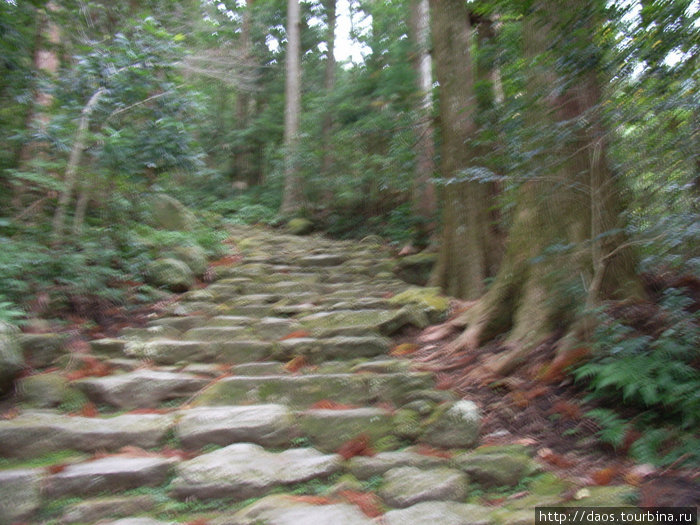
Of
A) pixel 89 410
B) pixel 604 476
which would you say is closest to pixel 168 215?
pixel 89 410

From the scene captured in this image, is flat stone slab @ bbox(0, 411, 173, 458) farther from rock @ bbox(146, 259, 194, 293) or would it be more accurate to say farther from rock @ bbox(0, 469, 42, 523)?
rock @ bbox(146, 259, 194, 293)

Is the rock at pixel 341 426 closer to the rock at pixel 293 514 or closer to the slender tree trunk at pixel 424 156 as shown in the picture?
the rock at pixel 293 514

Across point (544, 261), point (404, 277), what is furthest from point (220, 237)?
point (544, 261)

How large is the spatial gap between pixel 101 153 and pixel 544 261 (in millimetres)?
5873

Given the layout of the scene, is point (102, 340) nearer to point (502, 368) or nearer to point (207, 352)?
point (207, 352)

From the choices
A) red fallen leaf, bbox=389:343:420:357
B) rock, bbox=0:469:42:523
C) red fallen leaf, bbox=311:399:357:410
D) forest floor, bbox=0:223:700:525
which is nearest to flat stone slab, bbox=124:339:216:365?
forest floor, bbox=0:223:700:525

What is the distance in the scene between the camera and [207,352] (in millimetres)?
5148

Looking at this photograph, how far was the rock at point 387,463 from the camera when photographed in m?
3.07

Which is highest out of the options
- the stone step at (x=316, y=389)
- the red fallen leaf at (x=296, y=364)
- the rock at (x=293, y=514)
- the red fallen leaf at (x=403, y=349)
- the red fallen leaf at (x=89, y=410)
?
the red fallen leaf at (x=403, y=349)

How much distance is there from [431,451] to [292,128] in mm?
13401

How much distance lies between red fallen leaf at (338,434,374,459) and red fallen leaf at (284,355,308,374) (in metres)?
1.37

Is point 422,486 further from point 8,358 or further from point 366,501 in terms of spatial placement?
point 8,358

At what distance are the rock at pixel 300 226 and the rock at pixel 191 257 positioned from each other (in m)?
4.56

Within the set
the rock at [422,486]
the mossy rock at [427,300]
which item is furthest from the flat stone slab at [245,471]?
the mossy rock at [427,300]
